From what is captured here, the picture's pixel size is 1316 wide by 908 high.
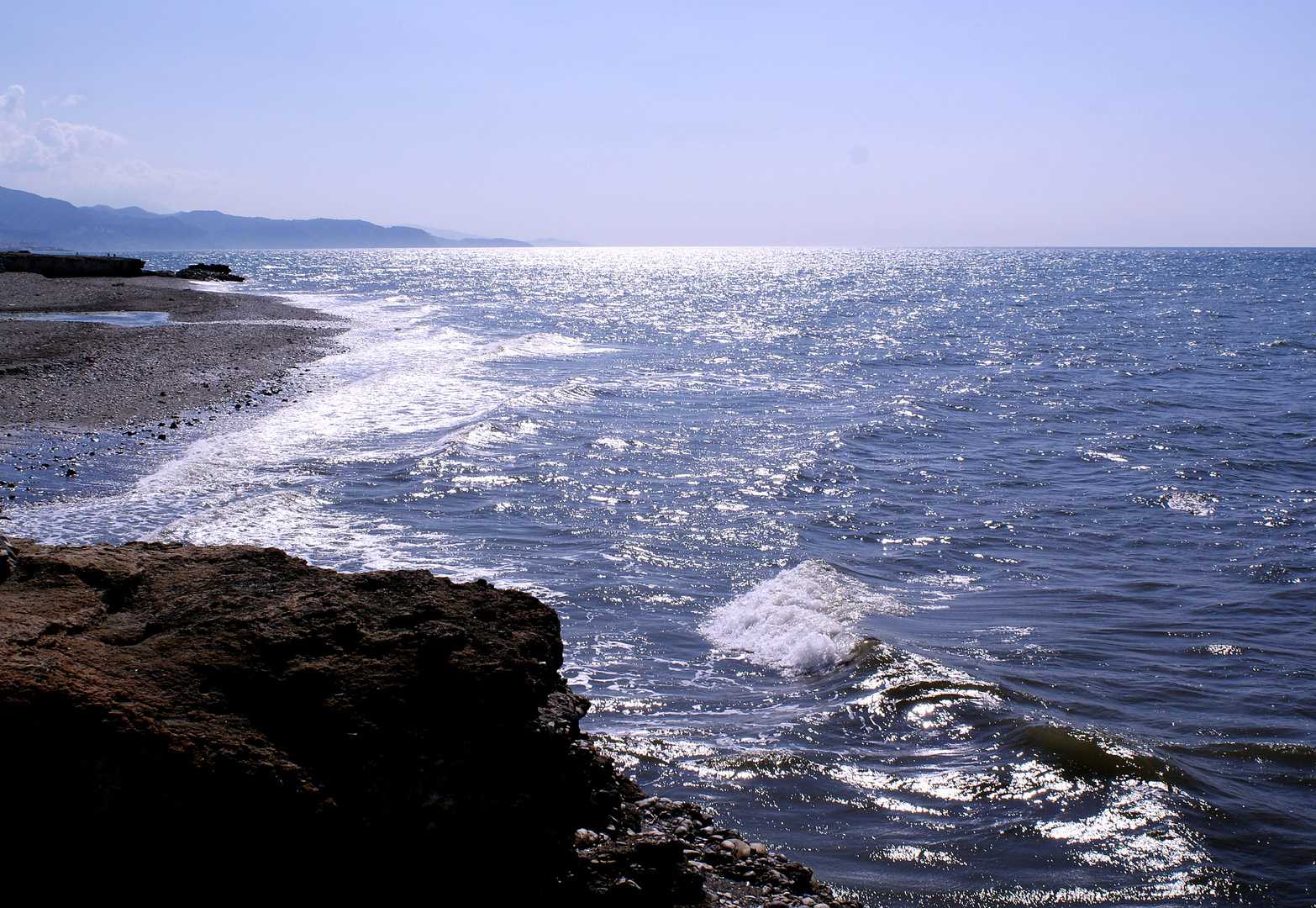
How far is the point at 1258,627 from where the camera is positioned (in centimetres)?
1012

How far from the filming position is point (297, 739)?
3.79 meters

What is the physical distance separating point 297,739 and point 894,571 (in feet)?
31.4

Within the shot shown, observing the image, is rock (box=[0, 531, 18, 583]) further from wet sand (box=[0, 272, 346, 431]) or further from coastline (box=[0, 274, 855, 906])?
wet sand (box=[0, 272, 346, 431])

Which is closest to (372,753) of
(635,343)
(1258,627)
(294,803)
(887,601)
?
(294,803)

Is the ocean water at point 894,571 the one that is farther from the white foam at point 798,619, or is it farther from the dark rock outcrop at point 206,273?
the dark rock outcrop at point 206,273

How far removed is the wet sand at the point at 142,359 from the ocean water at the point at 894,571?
2720 millimetres

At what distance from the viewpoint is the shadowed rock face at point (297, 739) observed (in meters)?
3.43

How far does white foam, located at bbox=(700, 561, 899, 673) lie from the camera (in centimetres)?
909

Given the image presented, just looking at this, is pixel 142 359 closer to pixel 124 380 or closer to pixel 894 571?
pixel 124 380

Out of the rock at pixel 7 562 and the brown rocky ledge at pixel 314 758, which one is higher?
the rock at pixel 7 562

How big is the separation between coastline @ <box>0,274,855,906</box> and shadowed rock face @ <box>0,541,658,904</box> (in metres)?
0.03

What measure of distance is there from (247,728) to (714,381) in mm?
26247

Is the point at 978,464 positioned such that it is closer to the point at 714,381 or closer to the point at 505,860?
the point at 714,381

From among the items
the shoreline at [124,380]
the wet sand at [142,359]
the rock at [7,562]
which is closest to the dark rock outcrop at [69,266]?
the wet sand at [142,359]
